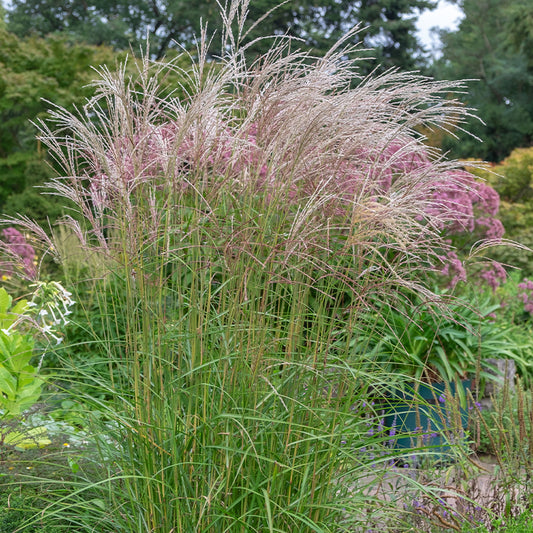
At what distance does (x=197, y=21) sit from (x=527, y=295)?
1583cm

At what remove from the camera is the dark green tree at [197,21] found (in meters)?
19.6

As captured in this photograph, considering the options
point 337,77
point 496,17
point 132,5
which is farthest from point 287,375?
point 496,17

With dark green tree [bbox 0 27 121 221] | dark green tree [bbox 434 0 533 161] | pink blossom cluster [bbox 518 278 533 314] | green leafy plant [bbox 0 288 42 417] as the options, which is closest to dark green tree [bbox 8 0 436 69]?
dark green tree [bbox 434 0 533 161]

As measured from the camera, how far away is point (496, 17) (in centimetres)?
2742

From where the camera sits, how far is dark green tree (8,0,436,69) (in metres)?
19.6

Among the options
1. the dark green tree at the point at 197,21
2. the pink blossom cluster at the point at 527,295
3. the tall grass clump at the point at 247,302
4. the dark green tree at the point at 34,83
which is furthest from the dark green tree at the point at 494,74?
the tall grass clump at the point at 247,302

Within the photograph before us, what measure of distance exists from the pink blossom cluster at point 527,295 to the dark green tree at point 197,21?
12.6 m

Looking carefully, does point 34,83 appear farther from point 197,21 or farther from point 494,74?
point 494,74

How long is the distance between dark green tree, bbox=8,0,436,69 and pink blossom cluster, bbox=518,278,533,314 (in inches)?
494

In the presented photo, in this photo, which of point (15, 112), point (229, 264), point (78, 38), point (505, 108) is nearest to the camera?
point (229, 264)

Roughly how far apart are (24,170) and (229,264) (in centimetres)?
1291

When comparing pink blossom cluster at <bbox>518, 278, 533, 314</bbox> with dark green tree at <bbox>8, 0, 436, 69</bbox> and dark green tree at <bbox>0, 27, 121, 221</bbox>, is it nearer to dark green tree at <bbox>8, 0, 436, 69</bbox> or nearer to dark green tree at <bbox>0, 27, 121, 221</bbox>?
dark green tree at <bbox>0, 27, 121, 221</bbox>

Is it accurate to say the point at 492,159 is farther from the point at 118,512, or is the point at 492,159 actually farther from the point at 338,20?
the point at 118,512

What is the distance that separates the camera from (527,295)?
7.87m
